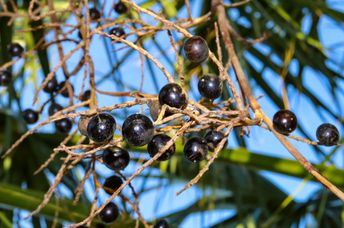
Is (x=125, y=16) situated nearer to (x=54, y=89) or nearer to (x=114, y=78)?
(x=114, y=78)

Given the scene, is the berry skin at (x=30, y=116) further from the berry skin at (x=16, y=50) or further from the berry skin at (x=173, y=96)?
the berry skin at (x=173, y=96)

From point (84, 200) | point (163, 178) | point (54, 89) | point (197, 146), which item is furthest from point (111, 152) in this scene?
point (163, 178)

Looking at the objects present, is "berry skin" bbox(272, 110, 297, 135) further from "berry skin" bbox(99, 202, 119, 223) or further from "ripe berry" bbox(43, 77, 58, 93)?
"ripe berry" bbox(43, 77, 58, 93)

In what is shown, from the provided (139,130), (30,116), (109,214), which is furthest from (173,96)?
(30,116)

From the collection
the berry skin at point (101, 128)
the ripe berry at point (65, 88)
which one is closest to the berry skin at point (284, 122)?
the berry skin at point (101, 128)

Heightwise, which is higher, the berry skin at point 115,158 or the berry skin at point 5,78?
the berry skin at point 5,78

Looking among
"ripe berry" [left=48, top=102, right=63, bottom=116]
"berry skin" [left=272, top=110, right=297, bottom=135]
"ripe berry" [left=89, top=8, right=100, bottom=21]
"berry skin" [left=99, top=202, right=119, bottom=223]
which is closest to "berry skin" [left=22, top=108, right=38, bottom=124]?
"ripe berry" [left=48, top=102, right=63, bottom=116]

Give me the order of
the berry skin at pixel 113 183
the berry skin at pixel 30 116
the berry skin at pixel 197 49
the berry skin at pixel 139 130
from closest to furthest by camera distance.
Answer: the berry skin at pixel 139 130
the berry skin at pixel 197 49
the berry skin at pixel 113 183
the berry skin at pixel 30 116
